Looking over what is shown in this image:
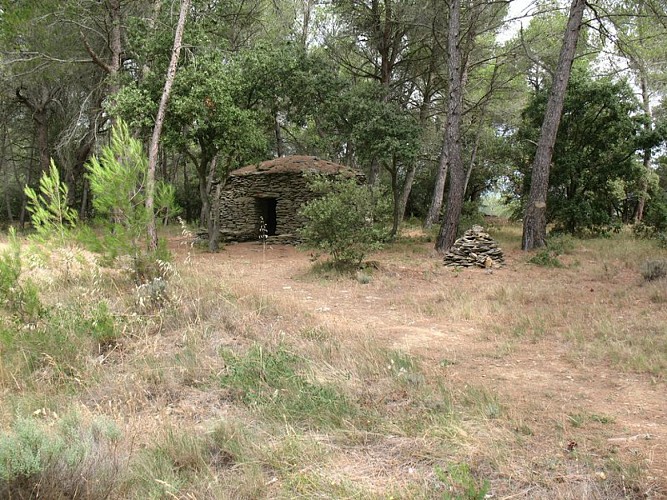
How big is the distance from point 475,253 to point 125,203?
26.6 ft

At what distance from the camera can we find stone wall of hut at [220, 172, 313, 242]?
1708 centimetres

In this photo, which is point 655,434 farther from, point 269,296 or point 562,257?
point 562,257

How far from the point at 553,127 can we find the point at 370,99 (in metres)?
6.04

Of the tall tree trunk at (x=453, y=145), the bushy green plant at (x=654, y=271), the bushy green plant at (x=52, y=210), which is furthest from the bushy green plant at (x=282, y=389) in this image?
→ the tall tree trunk at (x=453, y=145)

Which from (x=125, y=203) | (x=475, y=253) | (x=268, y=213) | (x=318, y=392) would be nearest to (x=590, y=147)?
(x=475, y=253)

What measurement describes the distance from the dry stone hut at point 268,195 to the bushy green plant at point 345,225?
5.59 meters

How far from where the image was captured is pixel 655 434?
3258 mm

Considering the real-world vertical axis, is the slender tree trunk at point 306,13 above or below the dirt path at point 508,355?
above

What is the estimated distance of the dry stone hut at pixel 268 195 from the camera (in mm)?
17031

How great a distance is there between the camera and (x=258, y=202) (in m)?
18.1

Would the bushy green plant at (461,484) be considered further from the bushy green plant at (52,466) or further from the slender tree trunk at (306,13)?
the slender tree trunk at (306,13)

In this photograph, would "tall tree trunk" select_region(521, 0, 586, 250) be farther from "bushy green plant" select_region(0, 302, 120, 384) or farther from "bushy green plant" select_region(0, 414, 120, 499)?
"bushy green plant" select_region(0, 414, 120, 499)

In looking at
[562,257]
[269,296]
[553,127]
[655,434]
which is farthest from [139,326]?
[553,127]

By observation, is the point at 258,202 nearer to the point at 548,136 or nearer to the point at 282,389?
the point at 548,136
